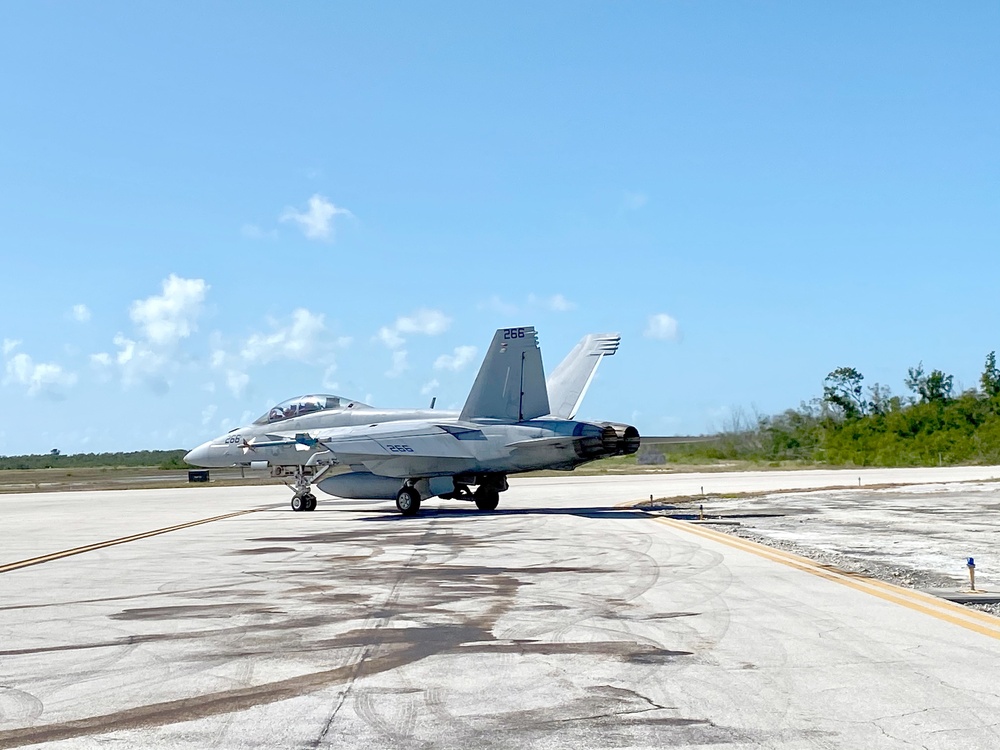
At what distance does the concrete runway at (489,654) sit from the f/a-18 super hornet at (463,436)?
10455 millimetres

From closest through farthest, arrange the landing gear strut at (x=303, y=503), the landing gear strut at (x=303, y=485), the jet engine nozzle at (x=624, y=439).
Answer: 1. the jet engine nozzle at (x=624, y=439)
2. the landing gear strut at (x=303, y=485)
3. the landing gear strut at (x=303, y=503)

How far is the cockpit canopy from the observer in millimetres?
30594

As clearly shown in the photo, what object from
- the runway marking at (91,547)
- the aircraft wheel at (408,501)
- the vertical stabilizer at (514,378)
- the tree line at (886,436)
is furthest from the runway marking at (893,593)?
the tree line at (886,436)

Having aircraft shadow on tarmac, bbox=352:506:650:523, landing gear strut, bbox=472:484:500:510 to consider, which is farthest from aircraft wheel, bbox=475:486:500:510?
aircraft shadow on tarmac, bbox=352:506:650:523

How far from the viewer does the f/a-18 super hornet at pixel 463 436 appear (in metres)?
26.4

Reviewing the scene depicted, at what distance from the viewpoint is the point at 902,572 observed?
12695 millimetres

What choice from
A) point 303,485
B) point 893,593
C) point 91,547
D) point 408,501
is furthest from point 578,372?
→ point 893,593

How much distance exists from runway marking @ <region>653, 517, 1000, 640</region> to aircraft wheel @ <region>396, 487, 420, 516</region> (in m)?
12.3

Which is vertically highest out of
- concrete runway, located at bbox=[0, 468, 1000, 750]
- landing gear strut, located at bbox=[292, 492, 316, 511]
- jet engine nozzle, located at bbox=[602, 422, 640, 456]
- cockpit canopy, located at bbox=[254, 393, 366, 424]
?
cockpit canopy, located at bbox=[254, 393, 366, 424]

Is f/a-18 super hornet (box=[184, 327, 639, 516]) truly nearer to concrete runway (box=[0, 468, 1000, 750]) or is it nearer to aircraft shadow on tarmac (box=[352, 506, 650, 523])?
aircraft shadow on tarmac (box=[352, 506, 650, 523])

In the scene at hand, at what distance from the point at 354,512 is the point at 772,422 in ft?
191

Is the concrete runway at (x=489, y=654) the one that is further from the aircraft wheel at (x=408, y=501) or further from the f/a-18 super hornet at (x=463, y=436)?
the aircraft wheel at (x=408, y=501)

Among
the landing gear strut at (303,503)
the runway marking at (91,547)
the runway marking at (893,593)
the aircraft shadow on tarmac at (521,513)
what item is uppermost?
the landing gear strut at (303,503)

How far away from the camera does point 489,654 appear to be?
7.68m
